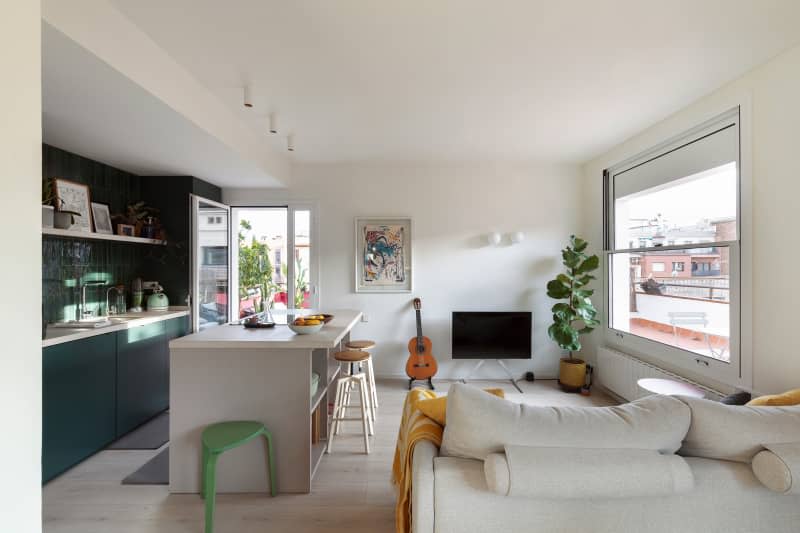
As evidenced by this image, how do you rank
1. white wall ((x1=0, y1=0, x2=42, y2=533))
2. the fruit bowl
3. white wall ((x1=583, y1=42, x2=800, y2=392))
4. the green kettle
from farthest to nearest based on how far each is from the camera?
the green kettle < the fruit bowl < white wall ((x1=583, y1=42, x2=800, y2=392)) < white wall ((x1=0, y1=0, x2=42, y2=533))

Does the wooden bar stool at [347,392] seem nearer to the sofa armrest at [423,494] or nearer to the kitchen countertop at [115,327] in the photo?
the sofa armrest at [423,494]

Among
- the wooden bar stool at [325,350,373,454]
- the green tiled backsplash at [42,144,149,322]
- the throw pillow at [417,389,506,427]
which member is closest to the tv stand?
the wooden bar stool at [325,350,373,454]

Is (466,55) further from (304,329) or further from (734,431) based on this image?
(734,431)

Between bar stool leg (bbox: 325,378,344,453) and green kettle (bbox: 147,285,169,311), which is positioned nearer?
bar stool leg (bbox: 325,378,344,453)

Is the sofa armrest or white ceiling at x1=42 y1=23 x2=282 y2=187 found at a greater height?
white ceiling at x1=42 y1=23 x2=282 y2=187

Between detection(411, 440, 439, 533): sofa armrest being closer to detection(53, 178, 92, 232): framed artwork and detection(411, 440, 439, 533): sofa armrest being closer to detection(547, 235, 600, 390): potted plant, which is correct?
detection(547, 235, 600, 390): potted plant

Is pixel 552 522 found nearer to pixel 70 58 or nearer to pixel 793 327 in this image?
pixel 793 327

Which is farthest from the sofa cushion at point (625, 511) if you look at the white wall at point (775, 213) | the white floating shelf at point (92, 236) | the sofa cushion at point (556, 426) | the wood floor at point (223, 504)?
the white floating shelf at point (92, 236)

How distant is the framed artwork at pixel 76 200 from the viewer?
8.93 ft

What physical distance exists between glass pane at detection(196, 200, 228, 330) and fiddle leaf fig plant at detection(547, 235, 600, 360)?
3.78m

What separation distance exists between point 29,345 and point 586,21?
2.55 m

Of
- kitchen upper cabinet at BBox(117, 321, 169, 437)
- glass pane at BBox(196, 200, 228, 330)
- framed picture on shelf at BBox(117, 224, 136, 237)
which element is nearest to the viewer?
kitchen upper cabinet at BBox(117, 321, 169, 437)

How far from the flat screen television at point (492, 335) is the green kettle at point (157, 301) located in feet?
9.96

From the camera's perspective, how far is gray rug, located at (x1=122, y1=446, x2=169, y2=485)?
2.27m
